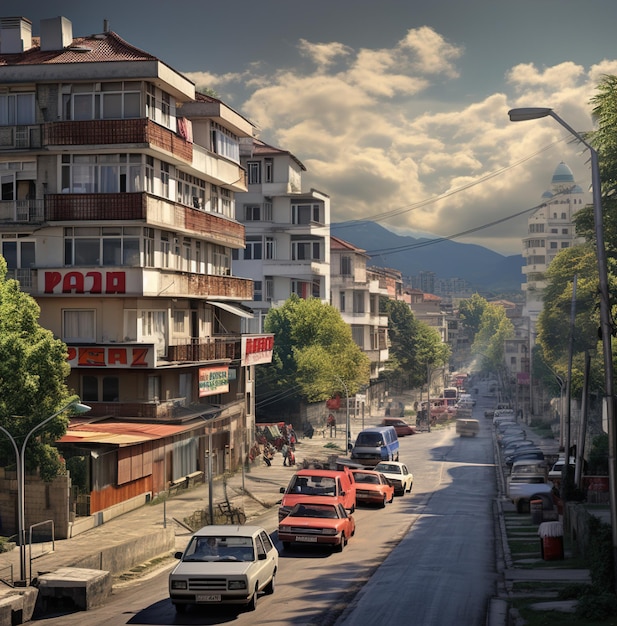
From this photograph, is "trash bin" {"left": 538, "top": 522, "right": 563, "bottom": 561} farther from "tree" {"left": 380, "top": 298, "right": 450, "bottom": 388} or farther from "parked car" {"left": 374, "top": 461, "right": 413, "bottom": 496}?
"tree" {"left": 380, "top": 298, "right": 450, "bottom": 388}

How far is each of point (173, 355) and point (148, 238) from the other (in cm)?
585

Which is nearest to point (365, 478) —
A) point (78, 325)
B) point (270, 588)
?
point (78, 325)

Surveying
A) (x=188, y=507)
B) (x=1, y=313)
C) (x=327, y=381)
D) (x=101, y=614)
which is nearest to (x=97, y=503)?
(x=188, y=507)

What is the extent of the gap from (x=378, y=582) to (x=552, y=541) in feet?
20.6

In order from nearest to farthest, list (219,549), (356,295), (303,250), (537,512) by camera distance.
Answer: (219,549), (537,512), (303,250), (356,295)

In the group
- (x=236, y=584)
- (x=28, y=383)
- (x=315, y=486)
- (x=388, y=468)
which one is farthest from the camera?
(x=388, y=468)

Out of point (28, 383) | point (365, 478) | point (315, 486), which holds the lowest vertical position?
point (365, 478)

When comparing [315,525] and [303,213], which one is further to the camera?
[303,213]

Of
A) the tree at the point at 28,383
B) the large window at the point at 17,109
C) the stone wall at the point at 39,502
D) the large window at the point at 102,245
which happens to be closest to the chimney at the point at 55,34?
the large window at the point at 17,109

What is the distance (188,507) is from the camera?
4409 cm

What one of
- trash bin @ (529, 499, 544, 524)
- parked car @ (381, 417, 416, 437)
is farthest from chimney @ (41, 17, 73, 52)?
parked car @ (381, 417, 416, 437)

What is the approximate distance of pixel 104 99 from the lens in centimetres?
4775

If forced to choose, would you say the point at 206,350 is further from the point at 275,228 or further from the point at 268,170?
the point at 268,170

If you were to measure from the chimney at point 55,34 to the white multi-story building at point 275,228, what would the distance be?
34.8 m
